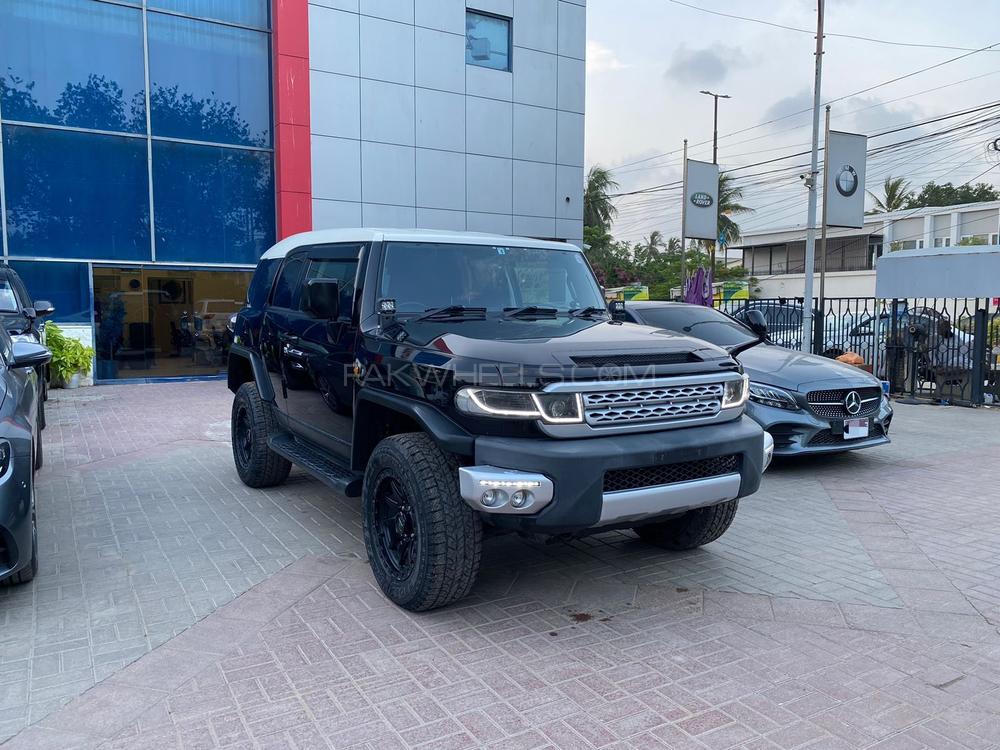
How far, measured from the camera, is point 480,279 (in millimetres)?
4902

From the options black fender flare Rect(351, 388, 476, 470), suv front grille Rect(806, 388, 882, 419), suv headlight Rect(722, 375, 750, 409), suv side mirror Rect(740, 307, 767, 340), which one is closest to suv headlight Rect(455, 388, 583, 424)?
black fender flare Rect(351, 388, 476, 470)

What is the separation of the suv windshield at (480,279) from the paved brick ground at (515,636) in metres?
1.64

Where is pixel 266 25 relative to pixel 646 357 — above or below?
above

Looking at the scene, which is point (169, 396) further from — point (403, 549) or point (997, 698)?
point (997, 698)

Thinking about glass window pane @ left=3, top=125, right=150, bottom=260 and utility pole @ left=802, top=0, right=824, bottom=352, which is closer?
glass window pane @ left=3, top=125, right=150, bottom=260

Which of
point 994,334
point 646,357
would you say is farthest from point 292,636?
point 994,334

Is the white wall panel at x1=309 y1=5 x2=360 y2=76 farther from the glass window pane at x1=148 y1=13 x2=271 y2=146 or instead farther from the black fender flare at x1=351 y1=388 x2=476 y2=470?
the black fender flare at x1=351 y1=388 x2=476 y2=470

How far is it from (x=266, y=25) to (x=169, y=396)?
7804 mm

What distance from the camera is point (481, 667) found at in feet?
11.6

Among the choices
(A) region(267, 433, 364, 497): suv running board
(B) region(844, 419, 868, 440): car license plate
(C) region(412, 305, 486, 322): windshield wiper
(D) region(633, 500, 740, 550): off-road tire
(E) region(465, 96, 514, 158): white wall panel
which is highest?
(E) region(465, 96, 514, 158): white wall panel

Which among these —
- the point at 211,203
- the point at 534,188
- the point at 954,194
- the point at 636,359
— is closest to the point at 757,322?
the point at 636,359

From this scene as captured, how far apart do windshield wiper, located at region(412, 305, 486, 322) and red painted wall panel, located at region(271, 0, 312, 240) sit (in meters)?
11.7

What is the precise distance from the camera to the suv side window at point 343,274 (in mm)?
4770

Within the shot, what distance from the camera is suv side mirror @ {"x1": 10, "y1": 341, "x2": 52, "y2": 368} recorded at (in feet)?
15.5
